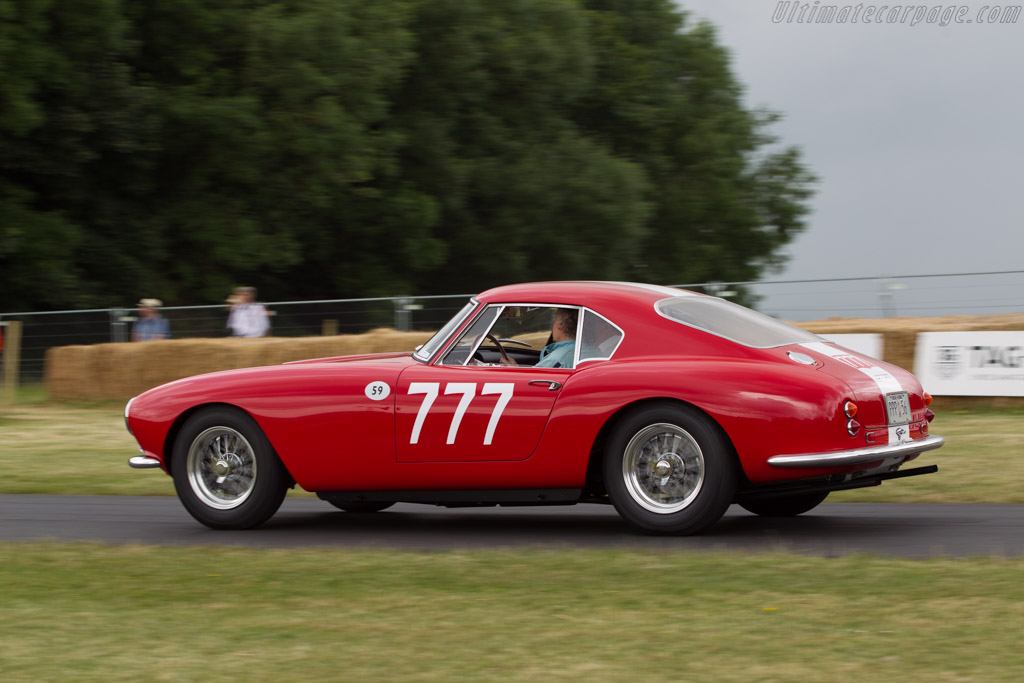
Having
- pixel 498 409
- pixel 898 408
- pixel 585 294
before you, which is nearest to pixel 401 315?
pixel 585 294

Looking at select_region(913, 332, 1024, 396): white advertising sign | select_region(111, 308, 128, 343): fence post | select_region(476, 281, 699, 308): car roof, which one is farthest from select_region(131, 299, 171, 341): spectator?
select_region(476, 281, 699, 308): car roof

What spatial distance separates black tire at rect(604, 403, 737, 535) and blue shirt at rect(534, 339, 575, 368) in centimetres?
53

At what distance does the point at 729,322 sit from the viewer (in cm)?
704

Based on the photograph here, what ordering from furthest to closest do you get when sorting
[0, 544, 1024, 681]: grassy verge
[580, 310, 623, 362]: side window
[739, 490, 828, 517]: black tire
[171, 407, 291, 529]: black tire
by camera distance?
[739, 490, 828, 517]: black tire, [171, 407, 291, 529]: black tire, [580, 310, 623, 362]: side window, [0, 544, 1024, 681]: grassy verge

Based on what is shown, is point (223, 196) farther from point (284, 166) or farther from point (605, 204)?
point (605, 204)

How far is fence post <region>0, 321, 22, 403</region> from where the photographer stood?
61.8 ft

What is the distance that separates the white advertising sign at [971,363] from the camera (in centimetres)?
1355

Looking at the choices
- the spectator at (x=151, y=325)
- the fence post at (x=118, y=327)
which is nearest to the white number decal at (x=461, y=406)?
the spectator at (x=151, y=325)

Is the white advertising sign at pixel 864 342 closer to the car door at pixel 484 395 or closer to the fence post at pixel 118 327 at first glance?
the car door at pixel 484 395

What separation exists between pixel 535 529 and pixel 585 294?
1.40 m

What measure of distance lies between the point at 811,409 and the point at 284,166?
22860mm

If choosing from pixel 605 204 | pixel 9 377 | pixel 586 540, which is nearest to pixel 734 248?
pixel 605 204

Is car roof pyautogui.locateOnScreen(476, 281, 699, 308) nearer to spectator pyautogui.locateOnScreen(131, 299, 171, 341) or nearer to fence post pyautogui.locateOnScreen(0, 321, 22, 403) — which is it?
spectator pyautogui.locateOnScreen(131, 299, 171, 341)

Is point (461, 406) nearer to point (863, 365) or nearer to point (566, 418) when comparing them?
point (566, 418)
